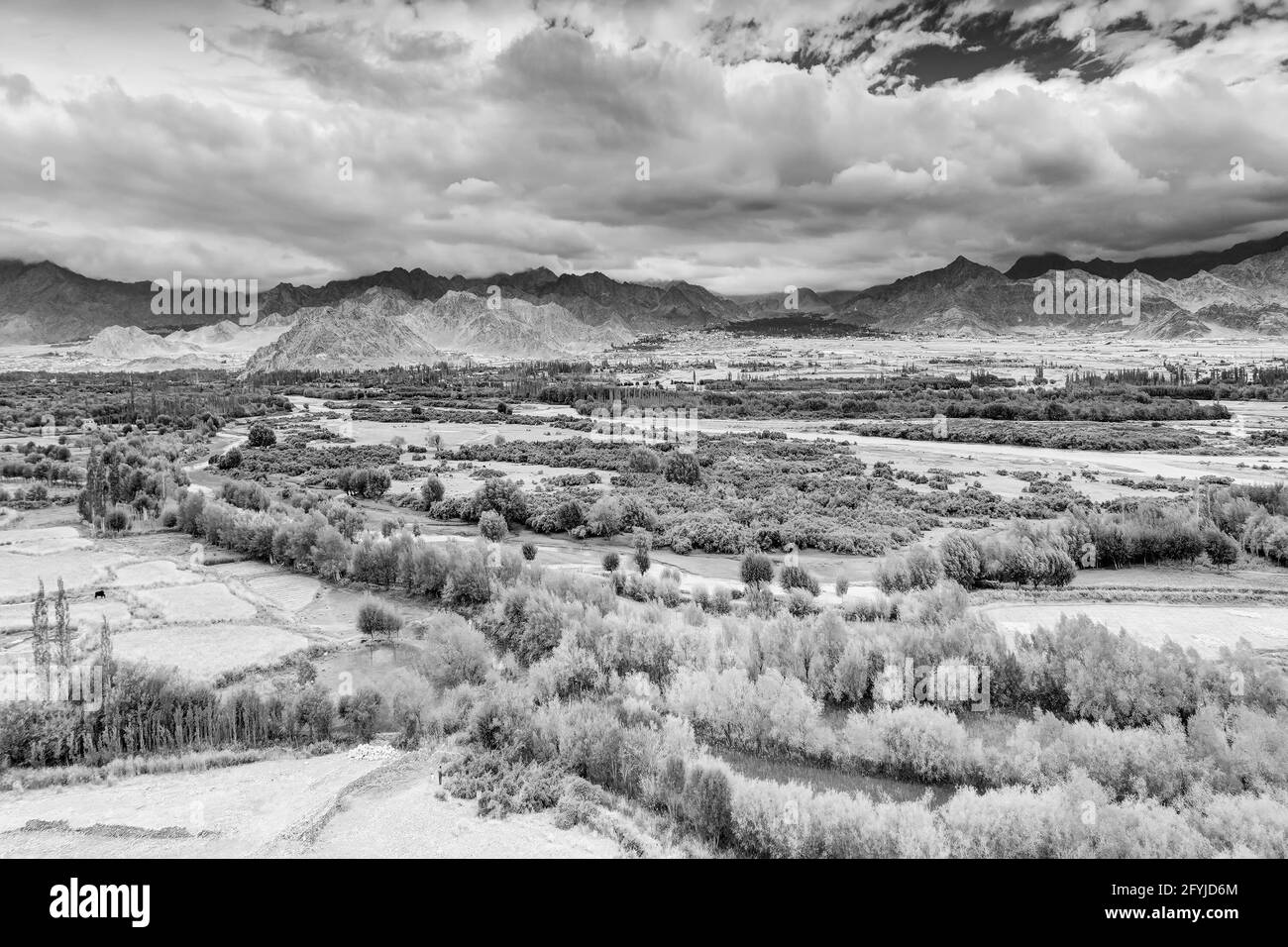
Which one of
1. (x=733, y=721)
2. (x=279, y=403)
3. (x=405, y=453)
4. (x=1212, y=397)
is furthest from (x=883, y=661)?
(x=279, y=403)

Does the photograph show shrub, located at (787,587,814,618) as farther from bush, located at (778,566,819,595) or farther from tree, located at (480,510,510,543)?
tree, located at (480,510,510,543)

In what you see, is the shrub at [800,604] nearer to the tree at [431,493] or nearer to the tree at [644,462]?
the tree at [431,493]

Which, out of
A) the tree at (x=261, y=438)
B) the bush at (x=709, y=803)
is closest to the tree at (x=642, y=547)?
the bush at (x=709, y=803)

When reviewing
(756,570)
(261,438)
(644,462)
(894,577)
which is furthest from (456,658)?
(261,438)

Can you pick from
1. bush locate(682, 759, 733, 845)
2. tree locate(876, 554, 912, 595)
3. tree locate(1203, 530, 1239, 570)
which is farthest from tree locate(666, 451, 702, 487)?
bush locate(682, 759, 733, 845)
